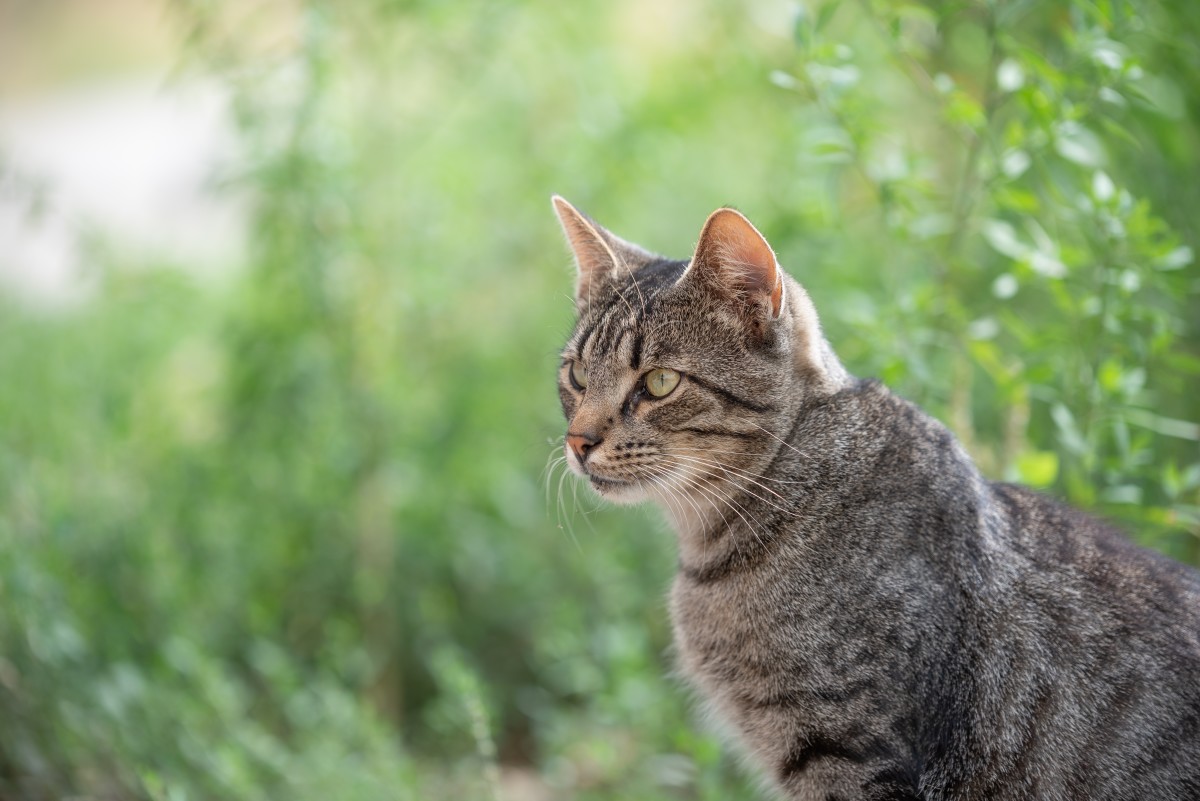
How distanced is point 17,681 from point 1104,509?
2.74m

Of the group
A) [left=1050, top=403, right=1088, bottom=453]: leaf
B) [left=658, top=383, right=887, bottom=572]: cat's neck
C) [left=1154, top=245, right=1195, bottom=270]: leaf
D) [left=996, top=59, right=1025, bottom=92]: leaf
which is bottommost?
[left=1050, top=403, right=1088, bottom=453]: leaf

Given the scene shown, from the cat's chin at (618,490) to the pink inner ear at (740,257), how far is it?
436 millimetres

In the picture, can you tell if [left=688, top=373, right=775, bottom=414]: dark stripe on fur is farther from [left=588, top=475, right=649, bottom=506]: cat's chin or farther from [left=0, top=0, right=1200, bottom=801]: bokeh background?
[left=0, top=0, right=1200, bottom=801]: bokeh background

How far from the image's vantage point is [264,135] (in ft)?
11.3

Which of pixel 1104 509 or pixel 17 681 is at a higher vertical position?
pixel 17 681

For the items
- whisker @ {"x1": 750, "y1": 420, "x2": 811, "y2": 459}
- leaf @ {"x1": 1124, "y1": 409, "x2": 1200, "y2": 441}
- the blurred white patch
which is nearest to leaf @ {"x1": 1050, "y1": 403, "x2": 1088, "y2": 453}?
leaf @ {"x1": 1124, "y1": 409, "x2": 1200, "y2": 441}

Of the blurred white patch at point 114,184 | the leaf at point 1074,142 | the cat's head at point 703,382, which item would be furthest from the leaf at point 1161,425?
the blurred white patch at point 114,184

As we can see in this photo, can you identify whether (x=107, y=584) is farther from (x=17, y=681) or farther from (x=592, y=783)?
(x=592, y=783)

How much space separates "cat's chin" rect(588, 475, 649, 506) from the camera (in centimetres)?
222

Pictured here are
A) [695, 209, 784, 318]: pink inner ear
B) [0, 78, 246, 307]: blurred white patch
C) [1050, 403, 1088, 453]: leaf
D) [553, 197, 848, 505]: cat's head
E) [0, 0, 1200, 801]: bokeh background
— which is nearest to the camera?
[695, 209, 784, 318]: pink inner ear

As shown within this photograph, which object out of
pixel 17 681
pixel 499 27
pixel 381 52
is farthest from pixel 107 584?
pixel 499 27

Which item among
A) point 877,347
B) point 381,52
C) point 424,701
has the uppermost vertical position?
point 381,52

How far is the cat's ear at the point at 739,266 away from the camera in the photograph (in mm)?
2053

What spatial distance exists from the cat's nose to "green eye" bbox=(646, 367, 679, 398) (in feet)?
0.49
